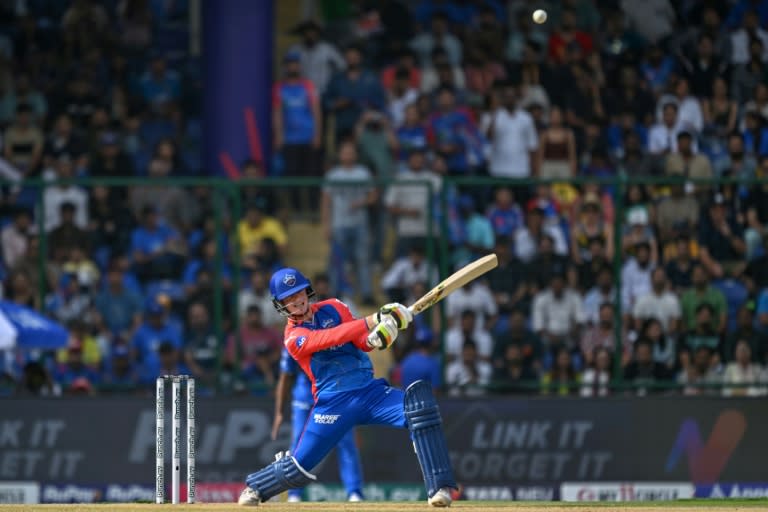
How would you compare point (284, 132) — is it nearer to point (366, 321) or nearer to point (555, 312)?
point (555, 312)

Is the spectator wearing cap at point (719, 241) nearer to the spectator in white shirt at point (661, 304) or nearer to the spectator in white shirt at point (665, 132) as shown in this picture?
the spectator in white shirt at point (661, 304)

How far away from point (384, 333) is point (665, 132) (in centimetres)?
1021

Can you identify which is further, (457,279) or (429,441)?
(457,279)

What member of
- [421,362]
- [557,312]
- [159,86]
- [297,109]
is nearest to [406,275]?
[421,362]

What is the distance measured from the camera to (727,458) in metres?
18.4

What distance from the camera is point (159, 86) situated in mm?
22922

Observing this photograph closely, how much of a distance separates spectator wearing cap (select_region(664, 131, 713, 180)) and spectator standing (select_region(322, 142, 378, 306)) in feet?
12.2

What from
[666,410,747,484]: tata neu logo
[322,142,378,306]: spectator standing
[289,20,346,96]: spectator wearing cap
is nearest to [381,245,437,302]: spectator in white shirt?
[322,142,378,306]: spectator standing

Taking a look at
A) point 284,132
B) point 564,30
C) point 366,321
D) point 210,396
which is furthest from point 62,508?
point 564,30

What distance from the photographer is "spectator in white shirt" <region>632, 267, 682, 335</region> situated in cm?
1864

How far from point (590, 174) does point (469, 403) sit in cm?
400

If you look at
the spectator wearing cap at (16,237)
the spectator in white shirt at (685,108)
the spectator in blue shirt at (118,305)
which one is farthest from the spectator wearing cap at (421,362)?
the spectator in white shirt at (685,108)

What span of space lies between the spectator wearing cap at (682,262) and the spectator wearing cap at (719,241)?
104 millimetres

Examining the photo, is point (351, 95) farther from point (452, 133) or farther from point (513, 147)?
point (513, 147)
